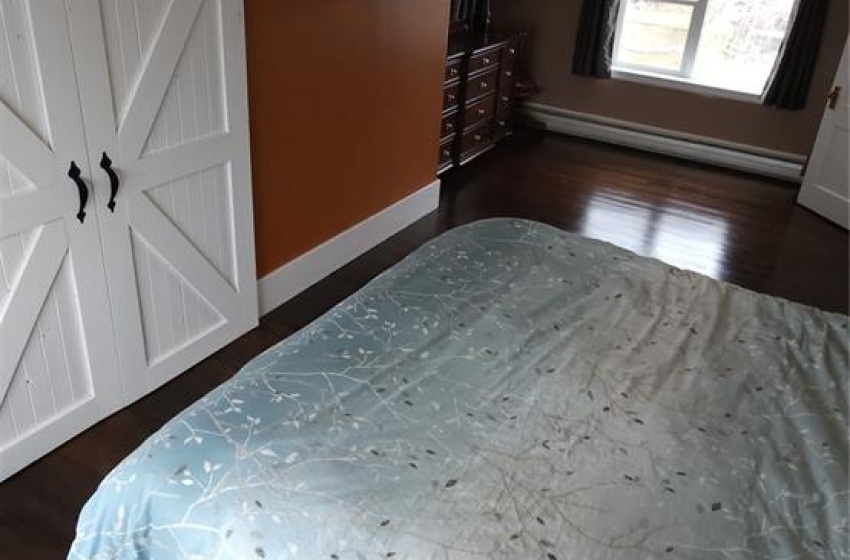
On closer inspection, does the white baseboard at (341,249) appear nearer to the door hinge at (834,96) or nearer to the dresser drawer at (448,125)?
the dresser drawer at (448,125)

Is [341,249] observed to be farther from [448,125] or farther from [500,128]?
[500,128]

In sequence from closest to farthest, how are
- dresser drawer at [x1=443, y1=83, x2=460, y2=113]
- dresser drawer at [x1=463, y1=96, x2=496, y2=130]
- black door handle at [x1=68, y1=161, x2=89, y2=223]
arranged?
black door handle at [x1=68, y1=161, x2=89, y2=223]
dresser drawer at [x1=443, y1=83, x2=460, y2=113]
dresser drawer at [x1=463, y1=96, x2=496, y2=130]

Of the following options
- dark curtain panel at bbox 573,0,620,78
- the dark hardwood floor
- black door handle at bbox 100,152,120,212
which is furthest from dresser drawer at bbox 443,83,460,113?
black door handle at bbox 100,152,120,212

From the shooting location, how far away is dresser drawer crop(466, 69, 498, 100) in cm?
494

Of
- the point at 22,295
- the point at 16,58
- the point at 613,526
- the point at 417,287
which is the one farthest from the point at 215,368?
the point at 613,526

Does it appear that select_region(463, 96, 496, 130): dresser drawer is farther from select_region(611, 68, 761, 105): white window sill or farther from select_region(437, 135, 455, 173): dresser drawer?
select_region(611, 68, 761, 105): white window sill

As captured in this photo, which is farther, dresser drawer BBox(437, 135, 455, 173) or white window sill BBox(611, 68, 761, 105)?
white window sill BBox(611, 68, 761, 105)

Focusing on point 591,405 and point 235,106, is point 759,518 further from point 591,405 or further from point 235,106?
point 235,106

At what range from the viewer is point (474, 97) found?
5.07m

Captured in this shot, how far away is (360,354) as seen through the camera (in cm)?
174

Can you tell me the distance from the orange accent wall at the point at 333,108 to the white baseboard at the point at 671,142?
2548mm

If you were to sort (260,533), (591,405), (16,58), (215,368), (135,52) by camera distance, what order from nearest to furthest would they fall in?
(260,533) < (591,405) < (16,58) < (135,52) < (215,368)

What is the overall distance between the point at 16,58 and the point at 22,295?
2.24 feet

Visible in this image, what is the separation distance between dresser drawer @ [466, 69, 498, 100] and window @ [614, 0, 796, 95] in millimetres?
1403
